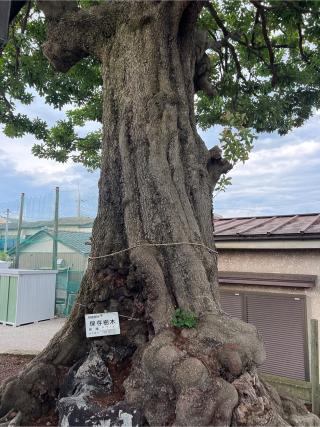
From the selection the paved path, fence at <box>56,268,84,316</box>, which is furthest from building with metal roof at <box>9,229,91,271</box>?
the paved path

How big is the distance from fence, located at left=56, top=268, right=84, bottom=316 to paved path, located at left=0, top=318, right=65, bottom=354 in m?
0.66

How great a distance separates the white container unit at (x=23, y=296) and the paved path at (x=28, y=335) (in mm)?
289

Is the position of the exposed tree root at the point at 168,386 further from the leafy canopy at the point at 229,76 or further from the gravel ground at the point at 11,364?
the leafy canopy at the point at 229,76

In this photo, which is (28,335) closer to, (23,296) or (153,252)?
(23,296)

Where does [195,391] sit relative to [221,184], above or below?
below

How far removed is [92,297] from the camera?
3.12 metres

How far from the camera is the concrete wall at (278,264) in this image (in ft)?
18.5

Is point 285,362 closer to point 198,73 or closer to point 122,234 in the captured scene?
point 122,234

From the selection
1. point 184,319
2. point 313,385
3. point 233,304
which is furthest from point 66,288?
point 184,319

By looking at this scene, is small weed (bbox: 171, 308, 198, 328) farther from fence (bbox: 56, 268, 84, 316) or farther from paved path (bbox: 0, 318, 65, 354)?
fence (bbox: 56, 268, 84, 316)

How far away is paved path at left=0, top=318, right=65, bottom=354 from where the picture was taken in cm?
867

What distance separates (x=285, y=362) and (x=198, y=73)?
15.2ft

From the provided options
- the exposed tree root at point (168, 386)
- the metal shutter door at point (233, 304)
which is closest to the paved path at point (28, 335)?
the metal shutter door at point (233, 304)

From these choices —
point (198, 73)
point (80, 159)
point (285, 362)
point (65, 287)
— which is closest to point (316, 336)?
point (285, 362)
